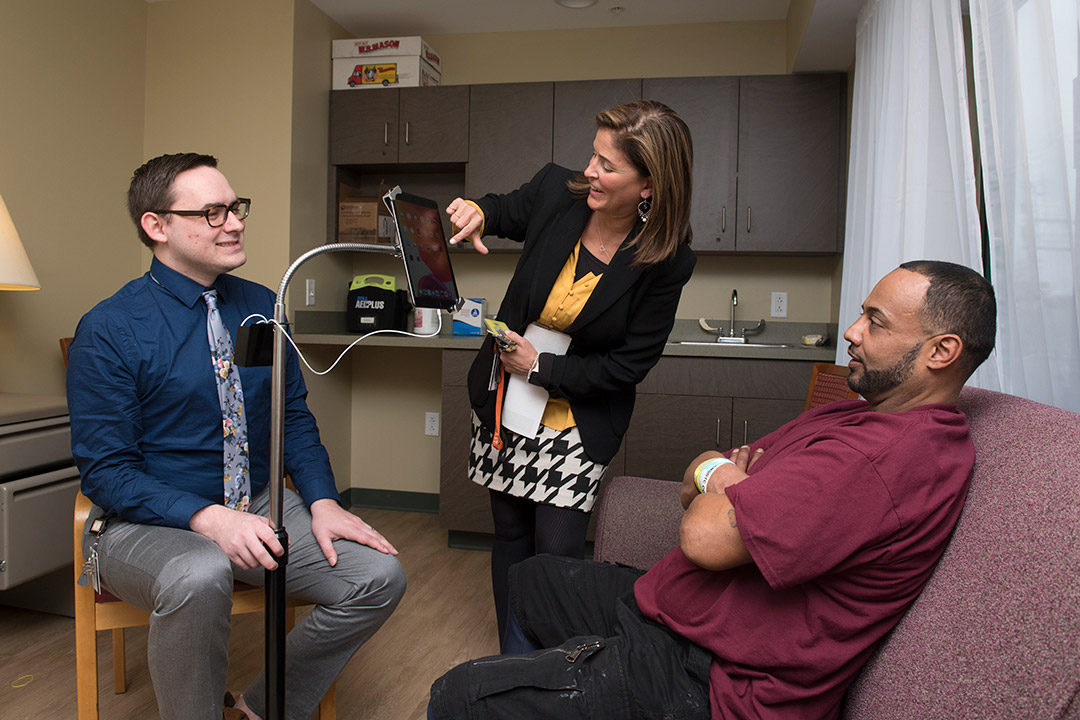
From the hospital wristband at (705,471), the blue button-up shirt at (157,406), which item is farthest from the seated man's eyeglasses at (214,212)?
the hospital wristband at (705,471)

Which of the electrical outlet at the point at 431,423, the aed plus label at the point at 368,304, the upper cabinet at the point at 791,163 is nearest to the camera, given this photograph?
the upper cabinet at the point at 791,163

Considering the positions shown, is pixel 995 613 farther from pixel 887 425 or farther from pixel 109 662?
pixel 109 662

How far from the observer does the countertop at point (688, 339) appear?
3.09 meters

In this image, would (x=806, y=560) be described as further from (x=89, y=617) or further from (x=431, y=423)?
(x=431, y=423)

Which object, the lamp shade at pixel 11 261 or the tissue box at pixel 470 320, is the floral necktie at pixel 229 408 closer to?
the lamp shade at pixel 11 261

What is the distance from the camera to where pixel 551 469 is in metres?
1.84

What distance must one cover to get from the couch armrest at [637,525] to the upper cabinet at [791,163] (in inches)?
72.2

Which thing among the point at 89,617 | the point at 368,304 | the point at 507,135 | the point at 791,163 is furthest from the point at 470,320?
the point at 89,617

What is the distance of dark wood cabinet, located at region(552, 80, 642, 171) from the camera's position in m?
3.45

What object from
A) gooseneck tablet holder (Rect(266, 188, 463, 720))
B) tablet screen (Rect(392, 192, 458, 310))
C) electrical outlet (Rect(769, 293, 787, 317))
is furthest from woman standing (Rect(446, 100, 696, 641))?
electrical outlet (Rect(769, 293, 787, 317))

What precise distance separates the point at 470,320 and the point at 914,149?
7.01ft

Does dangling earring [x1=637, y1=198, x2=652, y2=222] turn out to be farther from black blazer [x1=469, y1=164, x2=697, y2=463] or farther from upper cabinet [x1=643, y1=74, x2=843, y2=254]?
upper cabinet [x1=643, y1=74, x2=843, y2=254]

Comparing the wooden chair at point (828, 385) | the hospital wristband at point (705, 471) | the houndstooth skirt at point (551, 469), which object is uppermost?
the wooden chair at point (828, 385)

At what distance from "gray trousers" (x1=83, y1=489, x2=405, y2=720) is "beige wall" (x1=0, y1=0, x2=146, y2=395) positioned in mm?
1797
